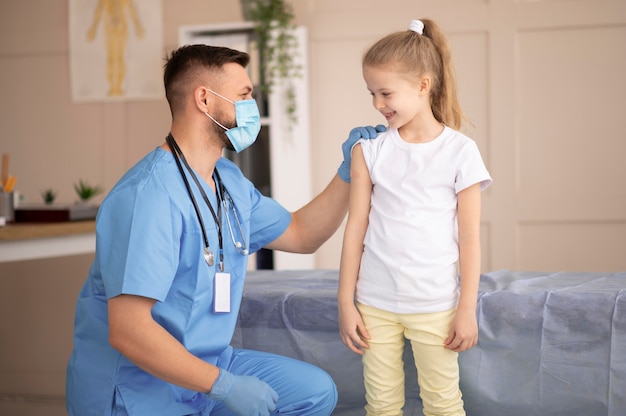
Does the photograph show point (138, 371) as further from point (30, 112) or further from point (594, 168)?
point (30, 112)

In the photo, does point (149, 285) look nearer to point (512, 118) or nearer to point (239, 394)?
point (239, 394)

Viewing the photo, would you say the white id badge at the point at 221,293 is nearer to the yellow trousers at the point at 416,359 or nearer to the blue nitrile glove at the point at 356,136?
the yellow trousers at the point at 416,359

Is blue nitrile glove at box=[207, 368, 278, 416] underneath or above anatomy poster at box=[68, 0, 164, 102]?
underneath

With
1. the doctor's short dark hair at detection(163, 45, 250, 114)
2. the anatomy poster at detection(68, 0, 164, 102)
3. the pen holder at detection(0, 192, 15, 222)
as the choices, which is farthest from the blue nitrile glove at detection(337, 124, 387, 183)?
the anatomy poster at detection(68, 0, 164, 102)

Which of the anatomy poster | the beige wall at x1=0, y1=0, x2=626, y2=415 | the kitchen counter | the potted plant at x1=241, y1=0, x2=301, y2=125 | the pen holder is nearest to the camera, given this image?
the kitchen counter

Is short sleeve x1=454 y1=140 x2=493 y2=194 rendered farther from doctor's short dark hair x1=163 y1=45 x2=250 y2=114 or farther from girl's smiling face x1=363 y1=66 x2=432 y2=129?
doctor's short dark hair x1=163 y1=45 x2=250 y2=114

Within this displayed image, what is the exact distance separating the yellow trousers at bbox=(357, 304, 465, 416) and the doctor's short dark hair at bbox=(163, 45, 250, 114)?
0.64 metres

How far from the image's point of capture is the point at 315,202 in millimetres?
1966

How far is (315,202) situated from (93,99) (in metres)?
2.48

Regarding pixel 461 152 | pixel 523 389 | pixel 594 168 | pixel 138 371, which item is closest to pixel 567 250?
pixel 594 168

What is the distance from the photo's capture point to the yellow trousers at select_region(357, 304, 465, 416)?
1.54m

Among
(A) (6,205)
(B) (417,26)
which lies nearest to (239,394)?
(B) (417,26)

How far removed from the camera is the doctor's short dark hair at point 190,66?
1.72 m

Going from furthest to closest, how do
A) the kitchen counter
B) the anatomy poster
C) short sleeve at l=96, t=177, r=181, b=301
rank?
the anatomy poster < the kitchen counter < short sleeve at l=96, t=177, r=181, b=301
